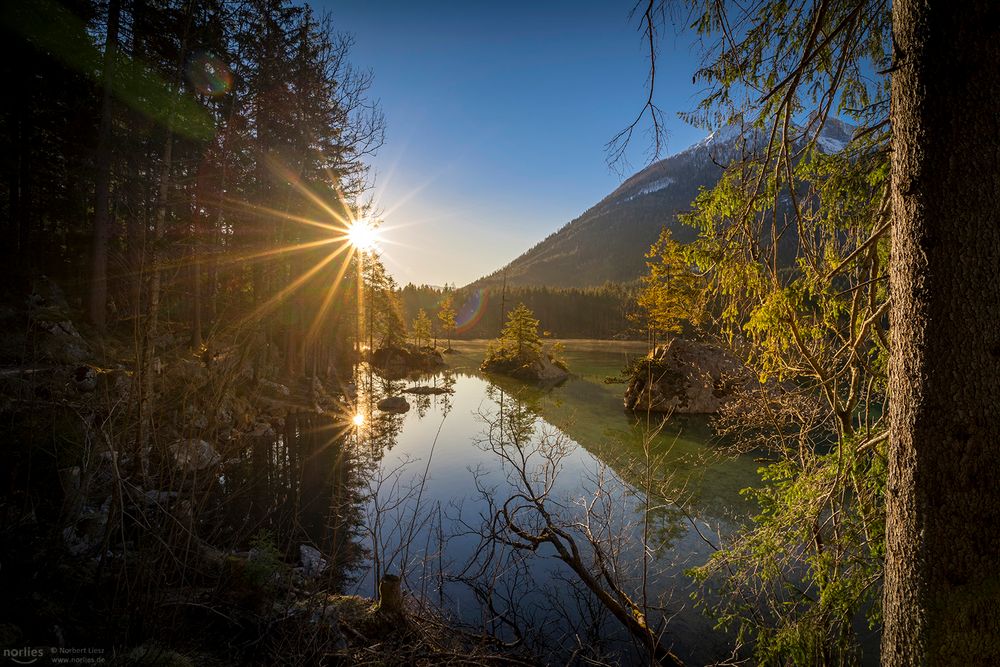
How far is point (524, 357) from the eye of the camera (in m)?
33.5

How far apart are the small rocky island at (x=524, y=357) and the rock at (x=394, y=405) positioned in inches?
514

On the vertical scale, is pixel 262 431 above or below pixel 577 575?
above

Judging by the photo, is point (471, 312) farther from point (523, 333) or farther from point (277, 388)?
point (277, 388)

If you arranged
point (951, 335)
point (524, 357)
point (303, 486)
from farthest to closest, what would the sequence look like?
point (524, 357) < point (303, 486) < point (951, 335)

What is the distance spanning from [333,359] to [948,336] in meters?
29.3

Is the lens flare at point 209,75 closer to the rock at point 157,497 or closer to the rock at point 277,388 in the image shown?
the rock at point 277,388

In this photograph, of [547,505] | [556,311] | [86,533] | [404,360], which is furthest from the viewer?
[556,311]

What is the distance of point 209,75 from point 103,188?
4.38 metres

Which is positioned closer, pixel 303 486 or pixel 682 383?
pixel 303 486

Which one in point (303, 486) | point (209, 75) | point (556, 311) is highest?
point (209, 75)

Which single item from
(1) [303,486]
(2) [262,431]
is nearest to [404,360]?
(2) [262,431]

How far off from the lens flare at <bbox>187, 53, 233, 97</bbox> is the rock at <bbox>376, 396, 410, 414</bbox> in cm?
1339

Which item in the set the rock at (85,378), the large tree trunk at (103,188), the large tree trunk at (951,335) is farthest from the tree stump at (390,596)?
the large tree trunk at (103,188)

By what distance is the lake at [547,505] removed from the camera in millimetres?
5617
